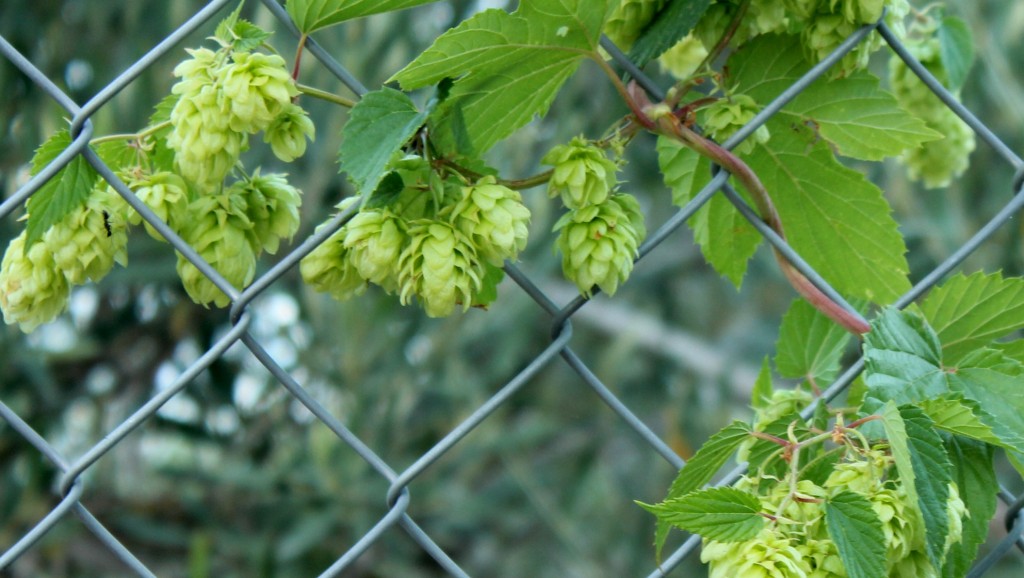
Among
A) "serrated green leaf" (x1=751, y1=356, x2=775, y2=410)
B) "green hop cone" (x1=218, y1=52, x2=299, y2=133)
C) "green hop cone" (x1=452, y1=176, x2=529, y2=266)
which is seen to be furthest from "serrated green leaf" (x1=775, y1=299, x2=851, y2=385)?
"green hop cone" (x1=218, y1=52, x2=299, y2=133)

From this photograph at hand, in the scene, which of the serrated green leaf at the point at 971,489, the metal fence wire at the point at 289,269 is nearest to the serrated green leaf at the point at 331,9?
the metal fence wire at the point at 289,269

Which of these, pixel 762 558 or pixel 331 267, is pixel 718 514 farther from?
pixel 331 267

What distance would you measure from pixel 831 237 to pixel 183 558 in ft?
6.33

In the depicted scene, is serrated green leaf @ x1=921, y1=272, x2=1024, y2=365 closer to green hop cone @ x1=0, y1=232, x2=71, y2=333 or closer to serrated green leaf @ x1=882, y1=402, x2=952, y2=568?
serrated green leaf @ x1=882, y1=402, x2=952, y2=568

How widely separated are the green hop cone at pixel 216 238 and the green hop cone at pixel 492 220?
0.37 ft

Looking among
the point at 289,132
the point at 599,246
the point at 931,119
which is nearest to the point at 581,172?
the point at 599,246

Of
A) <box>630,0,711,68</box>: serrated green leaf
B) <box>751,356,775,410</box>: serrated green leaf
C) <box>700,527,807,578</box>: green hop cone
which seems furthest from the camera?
<box>751,356,775,410</box>: serrated green leaf

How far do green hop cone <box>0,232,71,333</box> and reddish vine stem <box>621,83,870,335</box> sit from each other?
31 centimetres

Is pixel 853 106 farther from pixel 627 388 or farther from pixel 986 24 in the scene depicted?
pixel 627 388

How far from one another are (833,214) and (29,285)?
449mm

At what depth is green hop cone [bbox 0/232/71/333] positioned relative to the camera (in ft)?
1.87

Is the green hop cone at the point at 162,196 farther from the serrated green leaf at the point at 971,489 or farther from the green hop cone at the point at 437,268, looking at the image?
the serrated green leaf at the point at 971,489

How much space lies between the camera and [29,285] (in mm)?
571

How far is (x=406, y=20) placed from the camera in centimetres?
198
